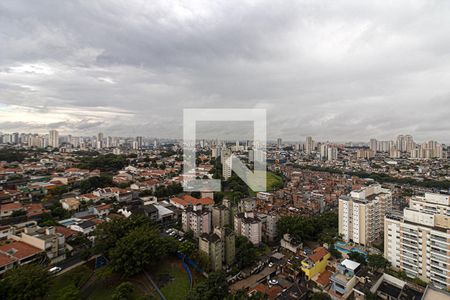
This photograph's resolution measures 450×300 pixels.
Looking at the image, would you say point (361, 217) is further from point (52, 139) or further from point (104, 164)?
point (52, 139)

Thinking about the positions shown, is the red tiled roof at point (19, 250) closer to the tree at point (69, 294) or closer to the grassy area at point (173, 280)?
the tree at point (69, 294)

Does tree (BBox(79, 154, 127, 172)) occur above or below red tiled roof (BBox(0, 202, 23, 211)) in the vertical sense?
above

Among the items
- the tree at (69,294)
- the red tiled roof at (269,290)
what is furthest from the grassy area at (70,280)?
the red tiled roof at (269,290)

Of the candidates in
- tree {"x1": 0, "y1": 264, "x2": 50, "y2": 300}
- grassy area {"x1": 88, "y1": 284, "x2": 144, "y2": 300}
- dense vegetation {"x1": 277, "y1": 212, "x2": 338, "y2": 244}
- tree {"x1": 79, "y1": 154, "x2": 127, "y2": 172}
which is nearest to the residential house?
dense vegetation {"x1": 277, "y1": 212, "x2": 338, "y2": 244}

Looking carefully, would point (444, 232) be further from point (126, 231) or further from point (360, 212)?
point (126, 231)

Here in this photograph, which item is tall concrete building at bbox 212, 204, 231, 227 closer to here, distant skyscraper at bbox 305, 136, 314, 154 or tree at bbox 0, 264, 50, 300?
tree at bbox 0, 264, 50, 300

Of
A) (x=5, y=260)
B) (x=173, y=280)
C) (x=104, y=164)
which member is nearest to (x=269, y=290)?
(x=173, y=280)
